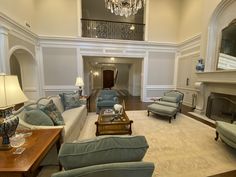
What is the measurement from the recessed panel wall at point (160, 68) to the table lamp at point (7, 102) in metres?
6.45

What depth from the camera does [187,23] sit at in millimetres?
6656

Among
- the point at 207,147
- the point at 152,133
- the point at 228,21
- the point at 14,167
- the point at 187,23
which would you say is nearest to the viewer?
the point at 14,167

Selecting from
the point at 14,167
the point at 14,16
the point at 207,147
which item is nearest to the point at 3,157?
the point at 14,167

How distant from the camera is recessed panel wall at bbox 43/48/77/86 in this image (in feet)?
21.3

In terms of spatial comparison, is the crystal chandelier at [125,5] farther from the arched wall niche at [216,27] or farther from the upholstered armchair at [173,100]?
the upholstered armchair at [173,100]

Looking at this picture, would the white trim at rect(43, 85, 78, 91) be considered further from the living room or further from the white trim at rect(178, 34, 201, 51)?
the white trim at rect(178, 34, 201, 51)

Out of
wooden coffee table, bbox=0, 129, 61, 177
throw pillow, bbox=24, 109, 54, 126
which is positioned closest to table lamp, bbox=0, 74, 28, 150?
wooden coffee table, bbox=0, 129, 61, 177

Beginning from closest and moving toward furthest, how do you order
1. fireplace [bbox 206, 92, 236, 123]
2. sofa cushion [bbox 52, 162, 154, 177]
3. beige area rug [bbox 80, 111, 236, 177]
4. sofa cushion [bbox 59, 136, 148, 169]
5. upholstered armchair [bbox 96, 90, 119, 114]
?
1. sofa cushion [bbox 52, 162, 154, 177]
2. sofa cushion [bbox 59, 136, 148, 169]
3. beige area rug [bbox 80, 111, 236, 177]
4. fireplace [bbox 206, 92, 236, 123]
5. upholstered armchair [bbox 96, 90, 119, 114]

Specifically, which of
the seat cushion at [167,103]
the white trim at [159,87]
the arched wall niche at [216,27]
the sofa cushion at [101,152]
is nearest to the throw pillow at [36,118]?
the sofa cushion at [101,152]

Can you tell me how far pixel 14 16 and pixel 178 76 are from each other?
7.29 meters

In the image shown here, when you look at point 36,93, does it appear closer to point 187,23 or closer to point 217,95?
point 217,95

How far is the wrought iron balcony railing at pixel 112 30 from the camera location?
23.3 ft

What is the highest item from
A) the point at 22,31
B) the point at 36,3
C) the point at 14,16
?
the point at 36,3

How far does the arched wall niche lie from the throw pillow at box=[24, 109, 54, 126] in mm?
5249
